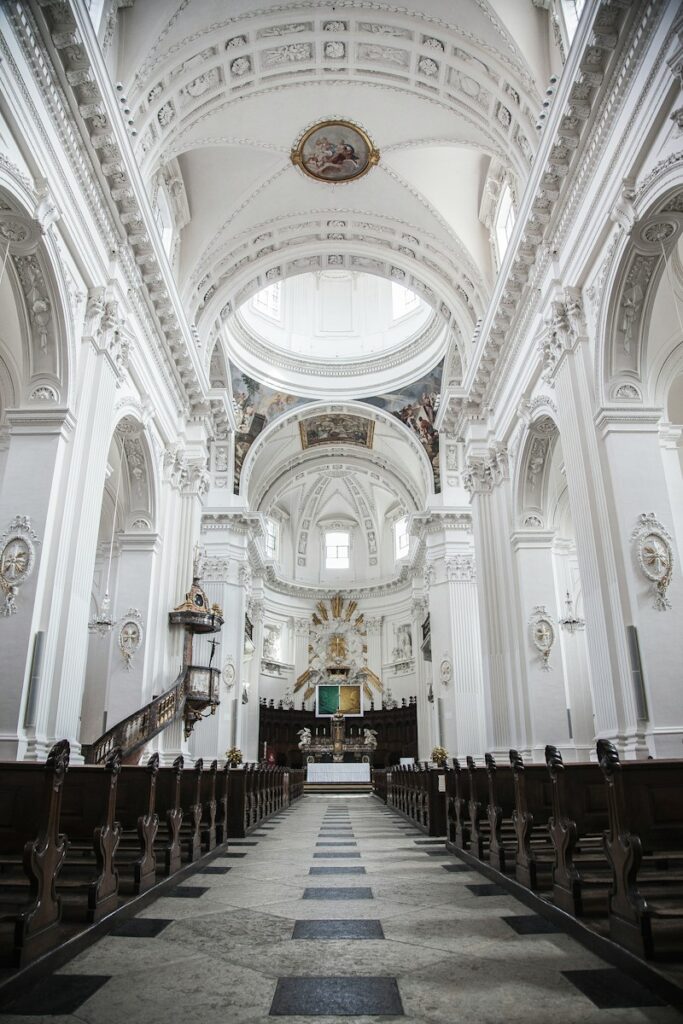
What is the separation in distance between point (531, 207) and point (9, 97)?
20.7 ft

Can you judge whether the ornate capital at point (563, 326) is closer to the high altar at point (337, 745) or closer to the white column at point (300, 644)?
Answer: the high altar at point (337, 745)

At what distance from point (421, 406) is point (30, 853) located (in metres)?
19.9

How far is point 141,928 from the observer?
3.99 m

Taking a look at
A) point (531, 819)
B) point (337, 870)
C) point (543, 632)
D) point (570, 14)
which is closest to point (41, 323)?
point (337, 870)

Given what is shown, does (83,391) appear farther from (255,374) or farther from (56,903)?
(255,374)

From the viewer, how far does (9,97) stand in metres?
6.52

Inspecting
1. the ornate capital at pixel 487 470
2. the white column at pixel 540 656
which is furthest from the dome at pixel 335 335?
the white column at pixel 540 656

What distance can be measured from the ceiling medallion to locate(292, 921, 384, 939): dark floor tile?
39.6ft

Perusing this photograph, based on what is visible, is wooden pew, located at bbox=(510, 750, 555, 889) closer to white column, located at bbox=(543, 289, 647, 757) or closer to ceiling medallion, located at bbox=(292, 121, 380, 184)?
white column, located at bbox=(543, 289, 647, 757)

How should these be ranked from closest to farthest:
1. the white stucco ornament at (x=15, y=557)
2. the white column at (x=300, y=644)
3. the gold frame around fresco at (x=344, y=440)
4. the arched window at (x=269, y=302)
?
the white stucco ornament at (x=15, y=557) < the arched window at (x=269, y=302) < the gold frame around fresco at (x=344, y=440) < the white column at (x=300, y=644)

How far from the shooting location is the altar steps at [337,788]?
23.4 m

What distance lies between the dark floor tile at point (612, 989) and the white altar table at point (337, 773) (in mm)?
22022

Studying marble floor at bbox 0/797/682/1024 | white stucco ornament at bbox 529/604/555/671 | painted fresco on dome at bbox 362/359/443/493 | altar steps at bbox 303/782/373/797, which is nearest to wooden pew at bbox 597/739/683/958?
marble floor at bbox 0/797/682/1024

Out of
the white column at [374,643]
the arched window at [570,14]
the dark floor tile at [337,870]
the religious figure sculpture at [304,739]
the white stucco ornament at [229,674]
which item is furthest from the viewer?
the white column at [374,643]
